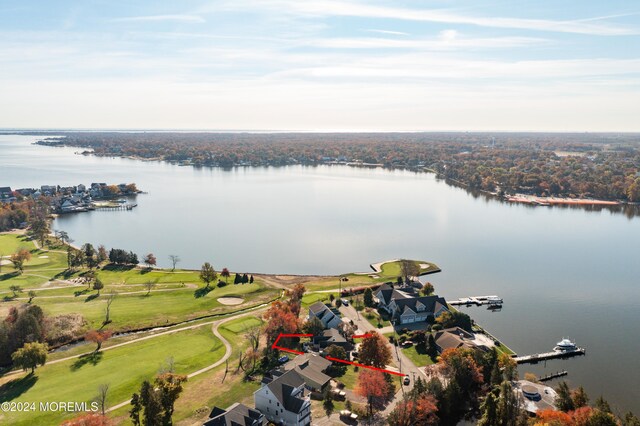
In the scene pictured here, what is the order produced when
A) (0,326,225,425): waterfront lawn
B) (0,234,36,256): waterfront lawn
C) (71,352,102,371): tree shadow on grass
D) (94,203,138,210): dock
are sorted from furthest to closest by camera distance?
(94,203,138,210): dock → (0,234,36,256): waterfront lawn → (71,352,102,371): tree shadow on grass → (0,326,225,425): waterfront lawn

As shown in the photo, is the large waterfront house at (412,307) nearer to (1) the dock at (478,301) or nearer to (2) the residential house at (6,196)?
(1) the dock at (478,301)

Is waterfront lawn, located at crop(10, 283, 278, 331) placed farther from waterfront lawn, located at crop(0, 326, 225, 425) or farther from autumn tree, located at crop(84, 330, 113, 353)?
waterfront lawn, located at crop(0, 326, 225, 425)

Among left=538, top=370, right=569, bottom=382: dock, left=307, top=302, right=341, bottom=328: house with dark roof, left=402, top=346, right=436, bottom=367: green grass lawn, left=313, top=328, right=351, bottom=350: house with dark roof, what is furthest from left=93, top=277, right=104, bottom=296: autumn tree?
left=538, top=370, right=569, bottom=382: dock

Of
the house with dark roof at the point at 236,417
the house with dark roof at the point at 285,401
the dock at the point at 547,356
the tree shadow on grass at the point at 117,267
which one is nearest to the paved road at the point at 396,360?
the house with dark roof at the point at 285,401

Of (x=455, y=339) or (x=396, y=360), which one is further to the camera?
(x=455, y=339)

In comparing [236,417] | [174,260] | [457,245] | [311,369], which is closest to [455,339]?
[311,369]

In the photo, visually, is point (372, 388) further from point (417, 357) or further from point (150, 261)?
point (150, 261)

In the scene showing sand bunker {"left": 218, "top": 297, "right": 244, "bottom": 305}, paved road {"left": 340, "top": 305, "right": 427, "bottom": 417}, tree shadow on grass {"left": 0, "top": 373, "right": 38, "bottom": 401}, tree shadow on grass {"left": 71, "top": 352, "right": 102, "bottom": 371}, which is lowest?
tree shadow on grass {"left": 71, "top": 352, "right": 102, "bottom": 371}

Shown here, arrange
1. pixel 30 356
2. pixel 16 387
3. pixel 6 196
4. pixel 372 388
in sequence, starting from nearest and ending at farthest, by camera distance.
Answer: pixel 372 388, pixel 16 387, pixel 30 356, pixel 6 196
